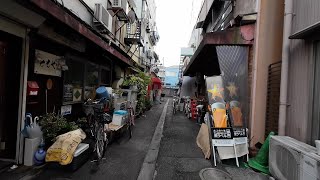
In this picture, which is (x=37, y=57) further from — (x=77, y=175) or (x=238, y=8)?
(x=238, y=8)

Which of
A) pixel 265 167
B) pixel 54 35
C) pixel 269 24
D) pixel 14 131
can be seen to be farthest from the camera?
pixel 269 24

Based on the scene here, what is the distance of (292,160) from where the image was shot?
460cm

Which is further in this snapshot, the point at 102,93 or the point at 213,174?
the point at 102,93

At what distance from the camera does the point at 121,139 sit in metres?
9.23

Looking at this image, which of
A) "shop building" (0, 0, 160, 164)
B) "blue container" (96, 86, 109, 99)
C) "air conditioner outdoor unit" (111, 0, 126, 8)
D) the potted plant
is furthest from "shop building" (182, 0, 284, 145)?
"air conditioner outdoor unit" (111, 0, 126, 8)

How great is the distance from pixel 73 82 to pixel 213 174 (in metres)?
5.63

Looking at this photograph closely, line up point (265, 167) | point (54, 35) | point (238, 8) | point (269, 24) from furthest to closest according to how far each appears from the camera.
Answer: point (238, 8) < point (269, 24) < point (54, 35) < point (265, 167)

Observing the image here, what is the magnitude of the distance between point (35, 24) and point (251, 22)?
19.0 feet

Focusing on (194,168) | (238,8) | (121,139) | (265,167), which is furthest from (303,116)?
(121,139)

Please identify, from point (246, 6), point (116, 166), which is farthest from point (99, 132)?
point (246, 6)

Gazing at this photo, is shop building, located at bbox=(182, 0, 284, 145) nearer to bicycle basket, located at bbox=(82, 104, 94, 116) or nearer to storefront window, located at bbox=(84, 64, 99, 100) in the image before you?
bicycle basket, located at bbox=(82, 104, 94, 116)

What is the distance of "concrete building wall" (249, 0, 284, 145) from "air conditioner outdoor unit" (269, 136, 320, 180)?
1622 mm

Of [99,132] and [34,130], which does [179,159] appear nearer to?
[99,132]

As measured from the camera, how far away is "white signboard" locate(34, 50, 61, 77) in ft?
20.2
